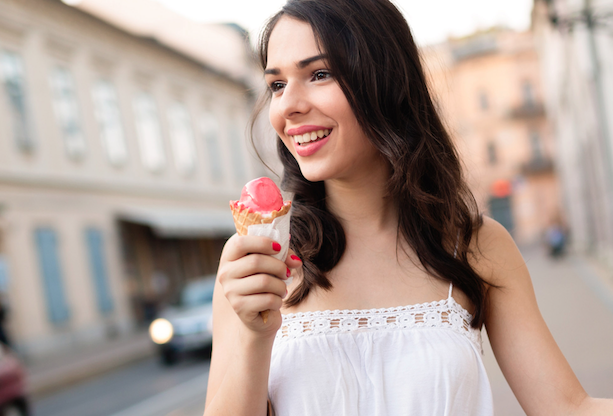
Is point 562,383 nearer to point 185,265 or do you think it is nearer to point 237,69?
point 185,265

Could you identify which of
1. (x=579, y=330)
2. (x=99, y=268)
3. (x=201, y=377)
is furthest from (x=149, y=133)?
(x=579, y=330)

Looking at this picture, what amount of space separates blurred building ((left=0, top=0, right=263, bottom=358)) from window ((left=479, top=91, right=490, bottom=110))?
21895 mm

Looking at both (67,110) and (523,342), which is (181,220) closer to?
(67,110)

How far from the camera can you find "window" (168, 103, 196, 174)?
2467 cm

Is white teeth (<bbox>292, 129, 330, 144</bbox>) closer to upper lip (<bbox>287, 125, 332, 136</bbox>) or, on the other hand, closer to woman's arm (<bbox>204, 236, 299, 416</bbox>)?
upper lip (<bbox>287, 125, 332, 136</bbox>)

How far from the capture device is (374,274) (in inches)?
73.5

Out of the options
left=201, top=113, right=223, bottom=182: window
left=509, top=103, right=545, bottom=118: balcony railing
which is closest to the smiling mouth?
left=201, top=113, right=223, bottom=182: window

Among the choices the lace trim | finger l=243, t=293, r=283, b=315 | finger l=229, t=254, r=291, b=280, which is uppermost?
finger l=229, t=254, r=291, b=280

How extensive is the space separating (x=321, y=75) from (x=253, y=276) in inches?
25.9

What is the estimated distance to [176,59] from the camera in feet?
82.9

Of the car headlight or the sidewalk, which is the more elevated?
the car headlight

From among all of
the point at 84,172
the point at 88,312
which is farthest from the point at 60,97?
the point at 88,312

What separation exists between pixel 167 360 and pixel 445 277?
10965 mm

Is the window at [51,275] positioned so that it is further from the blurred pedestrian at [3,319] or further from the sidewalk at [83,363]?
the blurred pedestrian at [3,319]
